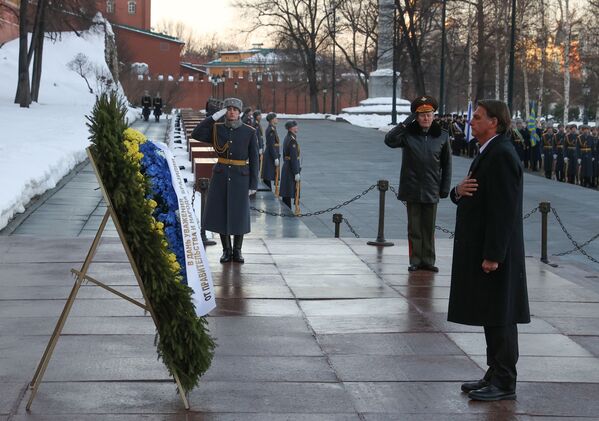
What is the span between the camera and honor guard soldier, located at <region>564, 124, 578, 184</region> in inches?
1228

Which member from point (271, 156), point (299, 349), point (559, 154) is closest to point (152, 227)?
point (299, 349)

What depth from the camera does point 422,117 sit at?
35.9 ft

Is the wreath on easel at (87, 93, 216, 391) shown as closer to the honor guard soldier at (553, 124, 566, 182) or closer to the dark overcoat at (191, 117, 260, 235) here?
the dark overcoat at (191, 117, 260, 235)

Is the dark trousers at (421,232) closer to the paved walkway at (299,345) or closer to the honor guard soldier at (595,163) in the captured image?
the paved walkway at (299,345)

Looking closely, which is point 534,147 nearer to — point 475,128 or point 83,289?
point 83,289

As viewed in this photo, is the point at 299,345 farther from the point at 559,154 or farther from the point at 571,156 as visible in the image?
the point at 559,154

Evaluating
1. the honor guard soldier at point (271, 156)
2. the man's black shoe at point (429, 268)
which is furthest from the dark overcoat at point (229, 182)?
the honor guard soldier at point (271, 156)

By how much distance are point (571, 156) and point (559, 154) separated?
787 millimetres

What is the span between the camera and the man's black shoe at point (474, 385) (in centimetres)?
656

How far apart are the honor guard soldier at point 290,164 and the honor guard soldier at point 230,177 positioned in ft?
26.1

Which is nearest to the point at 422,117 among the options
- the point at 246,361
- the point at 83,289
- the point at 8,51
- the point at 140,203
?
the point at 83,289

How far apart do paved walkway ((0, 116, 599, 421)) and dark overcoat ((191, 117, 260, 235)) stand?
1.41ft

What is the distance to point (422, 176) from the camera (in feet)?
36.4

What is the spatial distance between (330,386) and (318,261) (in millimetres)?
5154
